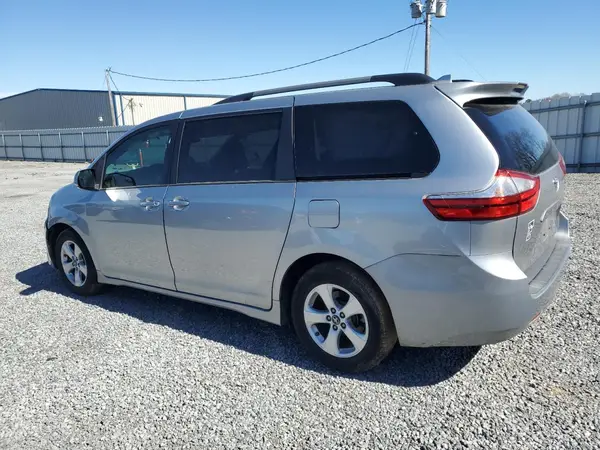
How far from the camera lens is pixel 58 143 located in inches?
1345

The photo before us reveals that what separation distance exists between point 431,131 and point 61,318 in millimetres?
3583

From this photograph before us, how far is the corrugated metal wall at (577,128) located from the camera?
12.9 metres

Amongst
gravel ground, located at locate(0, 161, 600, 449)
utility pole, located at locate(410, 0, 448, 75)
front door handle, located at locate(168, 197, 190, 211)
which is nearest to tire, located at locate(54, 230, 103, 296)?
gravel ground, located at locate(0, 161, 600, 449)

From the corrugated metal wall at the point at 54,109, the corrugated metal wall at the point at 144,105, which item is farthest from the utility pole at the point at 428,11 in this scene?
the corrugated metal wall at the point at 54,109

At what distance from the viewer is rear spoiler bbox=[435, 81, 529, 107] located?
2.70 m

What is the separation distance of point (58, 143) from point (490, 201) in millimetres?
37683

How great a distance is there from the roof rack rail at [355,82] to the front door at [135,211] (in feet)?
2.38

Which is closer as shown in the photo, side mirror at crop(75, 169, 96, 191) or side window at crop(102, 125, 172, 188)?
side window at crop(102, 125, 172, 188)

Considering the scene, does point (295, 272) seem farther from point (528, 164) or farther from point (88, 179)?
point (88, 179)

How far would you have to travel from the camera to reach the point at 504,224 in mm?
2451

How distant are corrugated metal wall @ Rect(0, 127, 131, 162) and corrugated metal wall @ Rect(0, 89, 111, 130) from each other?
6.48 m

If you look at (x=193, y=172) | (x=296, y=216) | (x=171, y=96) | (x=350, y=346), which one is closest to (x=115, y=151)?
(x=193, y=172)

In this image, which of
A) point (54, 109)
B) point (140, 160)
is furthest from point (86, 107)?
point (140, 160)

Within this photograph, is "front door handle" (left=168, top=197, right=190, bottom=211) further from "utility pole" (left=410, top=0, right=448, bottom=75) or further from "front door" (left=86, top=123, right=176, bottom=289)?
"utility pole" (left=410, top=0, right=448, bottom=75)
